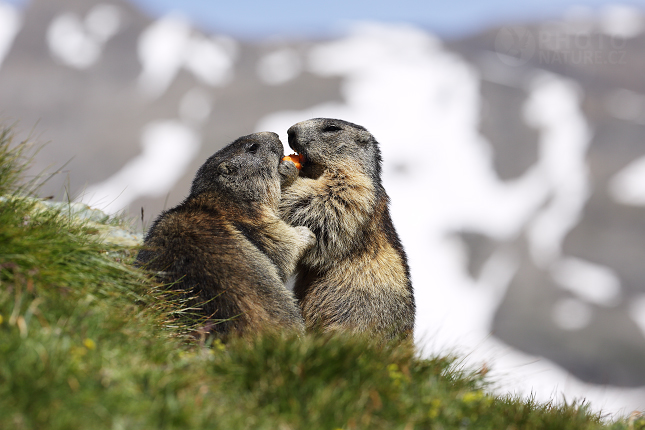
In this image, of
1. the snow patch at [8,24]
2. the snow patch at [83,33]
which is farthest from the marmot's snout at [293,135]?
the snow patch at [8,24]

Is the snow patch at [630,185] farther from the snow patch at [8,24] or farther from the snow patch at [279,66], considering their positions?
the snow patch at [8,24]

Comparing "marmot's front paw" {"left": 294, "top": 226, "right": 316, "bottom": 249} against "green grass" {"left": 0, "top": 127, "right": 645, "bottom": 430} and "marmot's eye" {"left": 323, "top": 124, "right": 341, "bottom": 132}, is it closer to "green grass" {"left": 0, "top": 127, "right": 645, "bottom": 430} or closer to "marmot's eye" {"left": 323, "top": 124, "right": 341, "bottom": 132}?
"marmot's eye" {"left": 323, "top": 124, "right": 341, "bottom": 132}

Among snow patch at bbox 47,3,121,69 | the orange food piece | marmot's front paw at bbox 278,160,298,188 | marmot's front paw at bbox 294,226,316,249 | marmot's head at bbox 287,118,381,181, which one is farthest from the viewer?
Answer: snow patch at bbox 47,3,121,69

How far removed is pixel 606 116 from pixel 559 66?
1572cm

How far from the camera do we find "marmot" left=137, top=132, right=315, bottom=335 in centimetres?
531

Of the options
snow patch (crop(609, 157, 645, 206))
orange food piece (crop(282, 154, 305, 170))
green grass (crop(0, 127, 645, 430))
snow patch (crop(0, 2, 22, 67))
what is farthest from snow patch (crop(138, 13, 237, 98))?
green grass (crop(0, 127, 645, 430))

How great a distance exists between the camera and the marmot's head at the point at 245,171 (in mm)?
6902

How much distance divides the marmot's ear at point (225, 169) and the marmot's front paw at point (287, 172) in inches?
27.3

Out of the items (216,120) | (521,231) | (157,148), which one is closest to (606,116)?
(521,231)

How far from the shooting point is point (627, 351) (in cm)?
5606

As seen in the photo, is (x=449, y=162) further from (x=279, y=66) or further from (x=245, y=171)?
(x=245, y=171)

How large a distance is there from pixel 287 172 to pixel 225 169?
2.92 feet

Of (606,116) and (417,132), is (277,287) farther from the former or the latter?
(606,116)

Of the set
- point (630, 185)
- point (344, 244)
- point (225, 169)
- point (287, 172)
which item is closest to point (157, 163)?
point (630, 185)
